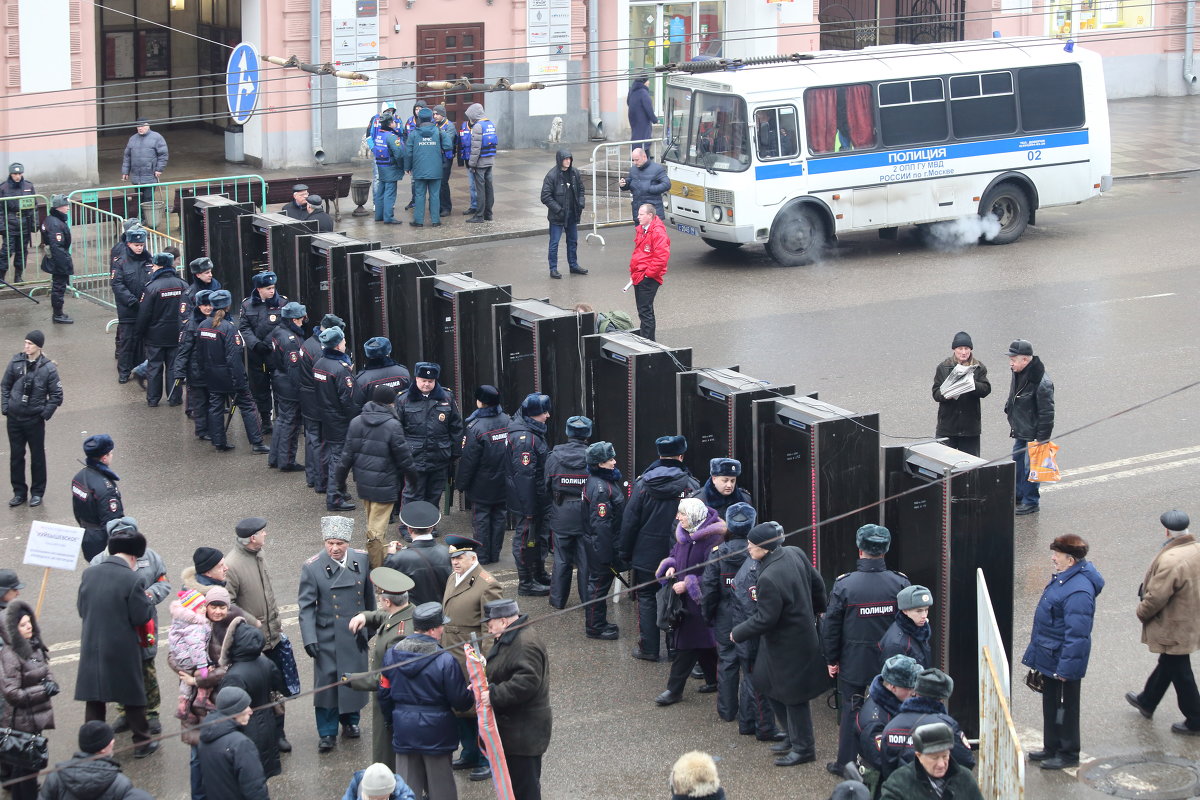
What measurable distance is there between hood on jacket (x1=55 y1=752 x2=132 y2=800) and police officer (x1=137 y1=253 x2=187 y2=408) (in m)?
8.89

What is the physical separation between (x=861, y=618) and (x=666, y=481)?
203 centimetres

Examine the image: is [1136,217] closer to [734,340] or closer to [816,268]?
[816,268]

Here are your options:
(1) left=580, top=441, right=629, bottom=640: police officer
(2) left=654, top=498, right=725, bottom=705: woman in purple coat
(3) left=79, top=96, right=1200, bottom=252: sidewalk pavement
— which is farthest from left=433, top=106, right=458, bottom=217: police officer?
(2) left=654, top=498, right=725, bottom=705: woman in purple coat

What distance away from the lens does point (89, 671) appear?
9.72m

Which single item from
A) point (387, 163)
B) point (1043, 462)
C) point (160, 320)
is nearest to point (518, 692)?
point (1043, 462)

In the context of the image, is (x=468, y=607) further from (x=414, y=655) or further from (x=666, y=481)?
(x=666, y=481)

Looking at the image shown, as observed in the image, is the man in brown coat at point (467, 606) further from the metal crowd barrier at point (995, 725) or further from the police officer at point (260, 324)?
the police officer at point (260, 324)

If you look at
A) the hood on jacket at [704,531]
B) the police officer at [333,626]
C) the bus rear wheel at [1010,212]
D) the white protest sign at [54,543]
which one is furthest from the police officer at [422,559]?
the bus rear wheel at [1010,212]

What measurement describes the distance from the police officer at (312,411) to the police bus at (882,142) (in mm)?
8697

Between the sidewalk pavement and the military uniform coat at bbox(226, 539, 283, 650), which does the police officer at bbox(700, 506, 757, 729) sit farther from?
the sidewalk pavement

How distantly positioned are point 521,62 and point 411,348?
1608 cm

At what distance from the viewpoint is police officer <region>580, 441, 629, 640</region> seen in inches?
441

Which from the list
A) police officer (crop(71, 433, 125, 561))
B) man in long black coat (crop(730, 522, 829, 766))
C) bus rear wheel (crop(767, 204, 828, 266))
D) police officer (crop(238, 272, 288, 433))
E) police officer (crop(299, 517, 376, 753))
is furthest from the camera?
bus rear wheel (crop(767, 204, 828, 266))

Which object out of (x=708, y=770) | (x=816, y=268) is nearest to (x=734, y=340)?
(x=816, y=268)
